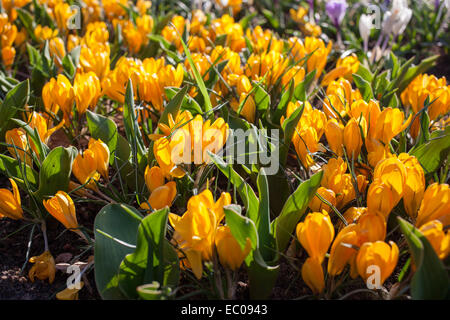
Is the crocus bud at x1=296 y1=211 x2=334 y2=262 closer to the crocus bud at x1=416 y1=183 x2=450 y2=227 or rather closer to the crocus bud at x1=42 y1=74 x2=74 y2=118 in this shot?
the crocus bud at x1=416 y1=183 x2=450 y2=227

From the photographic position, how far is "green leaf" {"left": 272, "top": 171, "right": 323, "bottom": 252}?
1.03 m

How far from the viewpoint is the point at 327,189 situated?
1.14 m

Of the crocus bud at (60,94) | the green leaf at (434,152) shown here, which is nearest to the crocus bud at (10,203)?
the crocus bud at (60,94)

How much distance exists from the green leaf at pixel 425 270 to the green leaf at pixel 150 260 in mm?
456

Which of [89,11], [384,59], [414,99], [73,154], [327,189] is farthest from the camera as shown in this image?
[89,11]

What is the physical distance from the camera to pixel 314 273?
38.9 inches

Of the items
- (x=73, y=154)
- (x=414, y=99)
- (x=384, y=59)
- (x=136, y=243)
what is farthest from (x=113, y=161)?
Result: (x=384, y=59)

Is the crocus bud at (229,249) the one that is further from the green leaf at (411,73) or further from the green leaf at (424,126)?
the green leaf at (411,73)

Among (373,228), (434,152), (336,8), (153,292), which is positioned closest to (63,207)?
(153,292)

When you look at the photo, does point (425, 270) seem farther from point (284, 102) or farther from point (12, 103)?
point (12, 103)

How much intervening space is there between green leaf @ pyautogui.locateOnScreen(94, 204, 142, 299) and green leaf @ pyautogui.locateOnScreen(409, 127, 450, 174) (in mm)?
744

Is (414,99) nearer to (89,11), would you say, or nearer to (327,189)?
(327,189)

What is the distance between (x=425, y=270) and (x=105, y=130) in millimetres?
911

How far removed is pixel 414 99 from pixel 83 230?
1.11 metres
